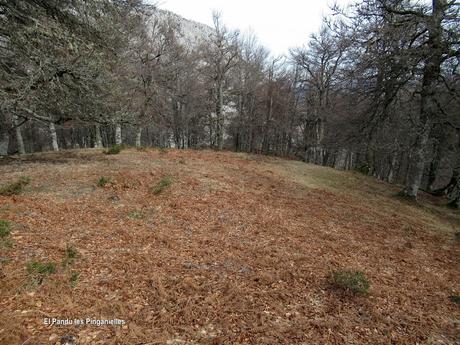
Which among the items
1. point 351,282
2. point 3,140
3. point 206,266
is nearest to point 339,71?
point 351,282

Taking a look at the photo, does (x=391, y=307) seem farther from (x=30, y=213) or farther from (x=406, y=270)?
(x=30, y=213)

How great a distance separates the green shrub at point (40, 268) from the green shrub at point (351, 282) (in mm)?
4061

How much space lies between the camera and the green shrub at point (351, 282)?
3867 millimetres

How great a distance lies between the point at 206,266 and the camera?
4.23m

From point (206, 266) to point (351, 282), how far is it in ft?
7.30

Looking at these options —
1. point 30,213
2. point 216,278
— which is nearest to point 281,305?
point 216,278

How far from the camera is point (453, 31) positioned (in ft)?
26.0

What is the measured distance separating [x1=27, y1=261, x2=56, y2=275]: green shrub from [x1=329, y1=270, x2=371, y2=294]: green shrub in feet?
13.3

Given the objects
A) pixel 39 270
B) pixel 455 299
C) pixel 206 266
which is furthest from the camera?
pixel 206 266

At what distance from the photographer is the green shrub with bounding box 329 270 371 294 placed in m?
3.87

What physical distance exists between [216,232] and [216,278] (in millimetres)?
1681

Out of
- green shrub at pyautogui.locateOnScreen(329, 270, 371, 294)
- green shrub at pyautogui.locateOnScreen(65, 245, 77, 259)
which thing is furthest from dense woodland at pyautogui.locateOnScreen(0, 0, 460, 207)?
green shrub at pyautogui.locateOnScreen(329, 270, 371, 294)

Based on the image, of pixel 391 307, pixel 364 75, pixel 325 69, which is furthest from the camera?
pixel 325 69

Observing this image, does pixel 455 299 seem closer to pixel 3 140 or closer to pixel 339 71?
pixel 339 71
